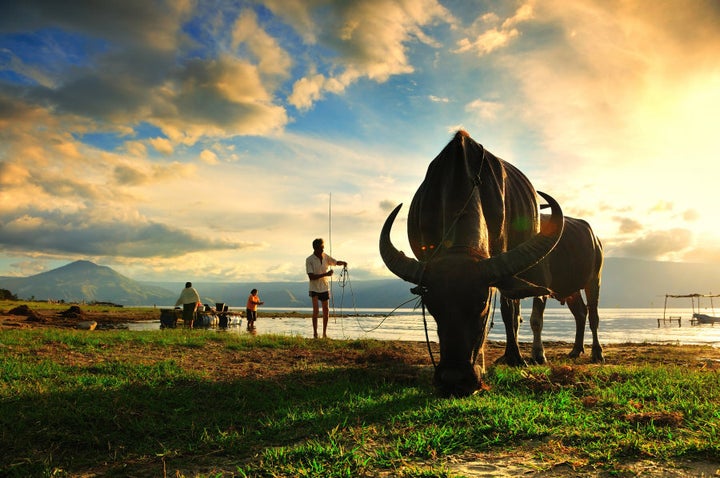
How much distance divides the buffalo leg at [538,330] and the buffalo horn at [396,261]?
470cm

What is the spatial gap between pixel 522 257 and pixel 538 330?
5.43 meters

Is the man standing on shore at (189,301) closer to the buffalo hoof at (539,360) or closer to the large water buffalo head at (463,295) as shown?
the buffalo hoof at (539,360)

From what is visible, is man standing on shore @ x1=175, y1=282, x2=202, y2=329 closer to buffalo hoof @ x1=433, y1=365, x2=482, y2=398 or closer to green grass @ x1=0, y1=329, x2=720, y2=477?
green grass @ x1=0, y1=329, x2=720, y2=477

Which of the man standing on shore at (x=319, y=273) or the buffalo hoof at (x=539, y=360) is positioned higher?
the man standing on shore at (x=319, y=273)

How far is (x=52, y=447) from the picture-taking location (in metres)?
3.79

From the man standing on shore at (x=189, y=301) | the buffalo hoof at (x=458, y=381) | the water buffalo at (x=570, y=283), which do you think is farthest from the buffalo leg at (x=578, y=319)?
the man standing on shore at (x=189, y=301)

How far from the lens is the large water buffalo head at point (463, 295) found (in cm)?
483

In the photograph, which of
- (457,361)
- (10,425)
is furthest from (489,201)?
(10,425)

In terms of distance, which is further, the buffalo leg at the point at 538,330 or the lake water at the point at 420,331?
the lake water at the point at 420,331

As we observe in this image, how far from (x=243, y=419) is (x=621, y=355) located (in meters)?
11.0

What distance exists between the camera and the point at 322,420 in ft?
14.6

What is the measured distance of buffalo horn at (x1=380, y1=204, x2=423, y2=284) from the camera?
18.0 feet

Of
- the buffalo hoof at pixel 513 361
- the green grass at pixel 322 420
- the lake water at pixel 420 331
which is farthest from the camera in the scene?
the lake water at pixel 420 331

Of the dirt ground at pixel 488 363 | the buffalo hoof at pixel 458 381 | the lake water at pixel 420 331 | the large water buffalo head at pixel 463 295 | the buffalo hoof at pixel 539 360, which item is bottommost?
the lake water at pixel 420 331
